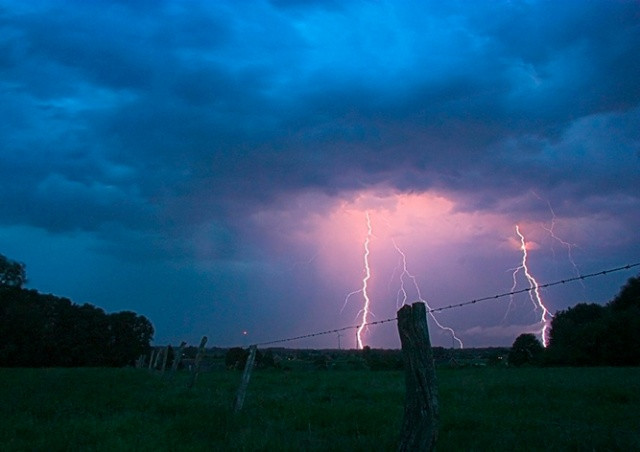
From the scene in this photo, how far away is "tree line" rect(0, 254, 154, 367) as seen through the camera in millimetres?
51469

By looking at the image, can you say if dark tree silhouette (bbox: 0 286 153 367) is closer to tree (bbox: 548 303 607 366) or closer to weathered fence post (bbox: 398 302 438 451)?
tree (bbox: 548 303 607 366)

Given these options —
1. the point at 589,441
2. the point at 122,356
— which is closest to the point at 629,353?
the point at 589,441

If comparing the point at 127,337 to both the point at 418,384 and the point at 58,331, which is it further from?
the point at 418,384

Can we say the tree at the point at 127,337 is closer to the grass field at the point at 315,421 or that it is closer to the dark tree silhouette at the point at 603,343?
the dark tree silhouette at the point at 603,343

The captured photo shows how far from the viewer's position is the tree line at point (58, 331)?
51.5 m

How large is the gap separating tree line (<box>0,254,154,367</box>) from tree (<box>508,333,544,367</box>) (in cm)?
3991

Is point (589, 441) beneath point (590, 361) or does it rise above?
beneath

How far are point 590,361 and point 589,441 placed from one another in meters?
39.4

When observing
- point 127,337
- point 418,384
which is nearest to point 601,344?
point 418,384

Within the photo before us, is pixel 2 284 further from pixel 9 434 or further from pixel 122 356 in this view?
pixel 9 434

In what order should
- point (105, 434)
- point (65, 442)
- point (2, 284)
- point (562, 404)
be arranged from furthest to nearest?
point (2, 284), point (562, 404), point (105, 434), point (65, 442)

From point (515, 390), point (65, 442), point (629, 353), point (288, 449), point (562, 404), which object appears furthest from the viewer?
point (629, 353)

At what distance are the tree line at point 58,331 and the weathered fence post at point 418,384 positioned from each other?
173ft

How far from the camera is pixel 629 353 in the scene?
132ft
